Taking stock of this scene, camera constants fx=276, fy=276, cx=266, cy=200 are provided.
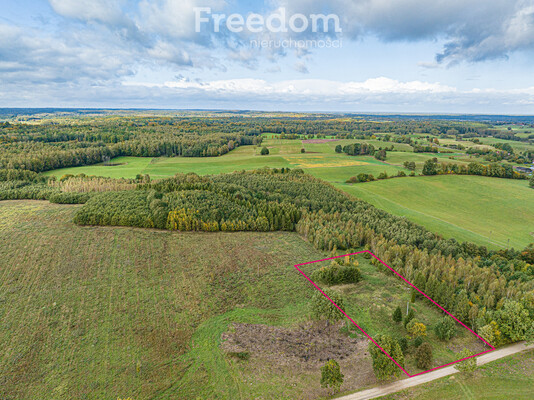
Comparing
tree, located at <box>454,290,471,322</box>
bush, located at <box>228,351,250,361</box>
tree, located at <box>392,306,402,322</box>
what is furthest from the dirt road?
bush, located at <box>228,351,250,361</box>

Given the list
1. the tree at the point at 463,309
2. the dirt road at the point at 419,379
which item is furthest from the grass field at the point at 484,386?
the tree at the point at 463,309

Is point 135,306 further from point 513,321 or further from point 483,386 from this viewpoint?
point 513,321

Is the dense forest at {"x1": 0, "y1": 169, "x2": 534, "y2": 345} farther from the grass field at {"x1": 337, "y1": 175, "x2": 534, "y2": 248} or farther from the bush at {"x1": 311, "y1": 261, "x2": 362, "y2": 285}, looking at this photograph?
the grass field at {"x1": 337, "y1": 175, "x2": 534, "y2": 248}

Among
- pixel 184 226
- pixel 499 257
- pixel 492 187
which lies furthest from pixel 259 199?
pixel 492 187

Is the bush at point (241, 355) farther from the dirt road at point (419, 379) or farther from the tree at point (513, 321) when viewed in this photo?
the tree at point (513, 321)

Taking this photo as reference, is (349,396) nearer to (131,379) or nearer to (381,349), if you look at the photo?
(381,349)

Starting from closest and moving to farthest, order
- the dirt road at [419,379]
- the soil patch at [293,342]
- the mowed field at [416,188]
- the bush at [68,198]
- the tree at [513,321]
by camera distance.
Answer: the dirt road at [419,379], the soil patch at [293,342], the tree at [513,321], the mowed field at [416,188], the bush at [68,198]
